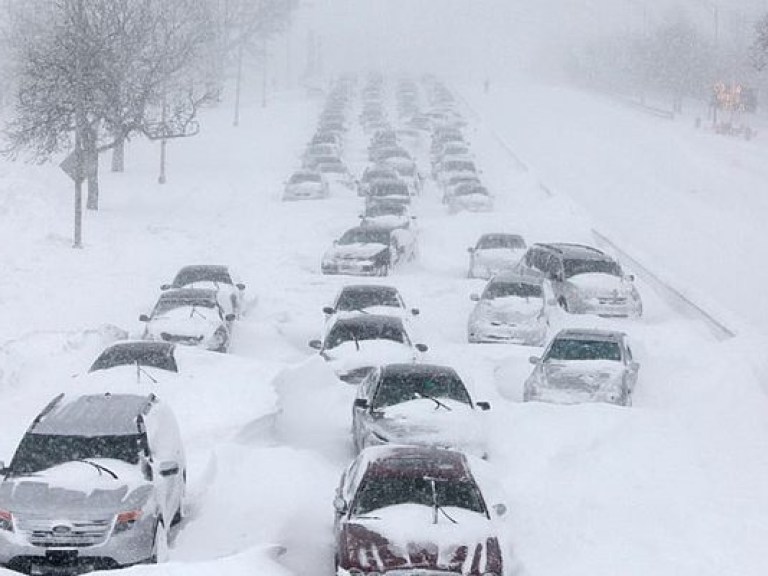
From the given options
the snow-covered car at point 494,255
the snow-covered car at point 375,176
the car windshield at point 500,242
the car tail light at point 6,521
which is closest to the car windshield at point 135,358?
the car tail light at point 6,521

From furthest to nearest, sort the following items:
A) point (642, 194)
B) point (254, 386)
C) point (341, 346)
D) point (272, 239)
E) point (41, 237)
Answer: point (642, 194) < point (272, 239) < point (41, 237) < point (341, 346) < point (254, 386)

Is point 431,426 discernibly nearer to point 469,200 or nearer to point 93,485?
point 93,485

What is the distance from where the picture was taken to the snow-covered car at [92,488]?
9797mm

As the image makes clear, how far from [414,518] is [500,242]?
19184mm

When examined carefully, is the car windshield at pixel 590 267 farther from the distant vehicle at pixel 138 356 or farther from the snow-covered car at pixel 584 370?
the distant vehicle at pixel 138 356

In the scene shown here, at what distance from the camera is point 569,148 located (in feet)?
192

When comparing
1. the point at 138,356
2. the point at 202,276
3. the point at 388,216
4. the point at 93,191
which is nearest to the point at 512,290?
the point at 202,276

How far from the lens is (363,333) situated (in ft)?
60.0

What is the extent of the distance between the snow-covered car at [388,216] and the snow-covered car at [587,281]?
6734 mm

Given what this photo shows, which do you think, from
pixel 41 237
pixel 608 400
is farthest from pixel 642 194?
pixel 608 400

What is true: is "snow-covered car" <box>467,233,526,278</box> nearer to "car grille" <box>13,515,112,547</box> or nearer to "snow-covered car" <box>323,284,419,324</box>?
"snow-covered car" <box>323,284,419,324</box>

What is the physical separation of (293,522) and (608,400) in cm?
656

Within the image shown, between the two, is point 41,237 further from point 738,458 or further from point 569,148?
point 569,148

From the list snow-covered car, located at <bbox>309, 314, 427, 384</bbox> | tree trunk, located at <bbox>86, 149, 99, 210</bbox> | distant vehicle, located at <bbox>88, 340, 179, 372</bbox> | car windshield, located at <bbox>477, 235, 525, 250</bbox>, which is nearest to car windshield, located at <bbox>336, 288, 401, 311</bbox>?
snow-covered car, located at <bbox>309, 314, 427, 384</bbox>
